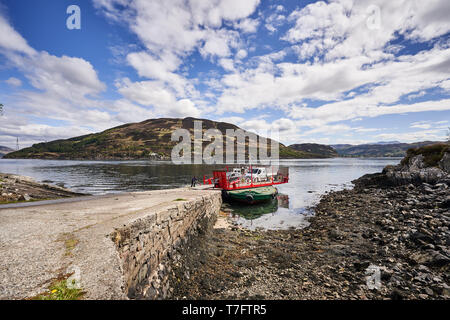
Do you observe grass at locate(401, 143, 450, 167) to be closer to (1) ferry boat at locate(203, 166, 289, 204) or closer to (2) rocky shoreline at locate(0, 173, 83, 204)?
(1) ferry boat at locate(203, 166, 289, 204)

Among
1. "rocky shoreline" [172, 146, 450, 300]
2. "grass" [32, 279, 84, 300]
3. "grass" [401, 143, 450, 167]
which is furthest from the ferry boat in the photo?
"grass" [401, 143, 450, 167]

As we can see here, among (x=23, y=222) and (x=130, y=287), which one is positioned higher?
(x=23, y=222)

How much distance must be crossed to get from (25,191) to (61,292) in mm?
28056

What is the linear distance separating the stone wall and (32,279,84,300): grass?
2125 mm

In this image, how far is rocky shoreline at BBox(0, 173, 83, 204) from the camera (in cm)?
1961

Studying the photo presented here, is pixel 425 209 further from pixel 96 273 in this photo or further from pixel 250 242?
pixel 96 273

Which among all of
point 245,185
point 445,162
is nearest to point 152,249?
point 245,185

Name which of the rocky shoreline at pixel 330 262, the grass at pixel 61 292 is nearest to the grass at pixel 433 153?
the rocky shoreline at pixel 330 262

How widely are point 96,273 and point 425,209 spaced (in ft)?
85.2

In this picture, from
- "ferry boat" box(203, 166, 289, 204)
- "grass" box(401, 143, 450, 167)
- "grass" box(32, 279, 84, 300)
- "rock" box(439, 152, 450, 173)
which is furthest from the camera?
"grass" box(401, 143, 450, 167)

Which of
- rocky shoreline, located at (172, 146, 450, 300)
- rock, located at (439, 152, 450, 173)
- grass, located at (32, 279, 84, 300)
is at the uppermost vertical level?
rock, located at (439, 152, 450, 173)

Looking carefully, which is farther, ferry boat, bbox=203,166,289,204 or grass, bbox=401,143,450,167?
grass, bbox=401,143,450,167

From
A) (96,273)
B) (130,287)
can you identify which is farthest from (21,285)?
(130,287)
